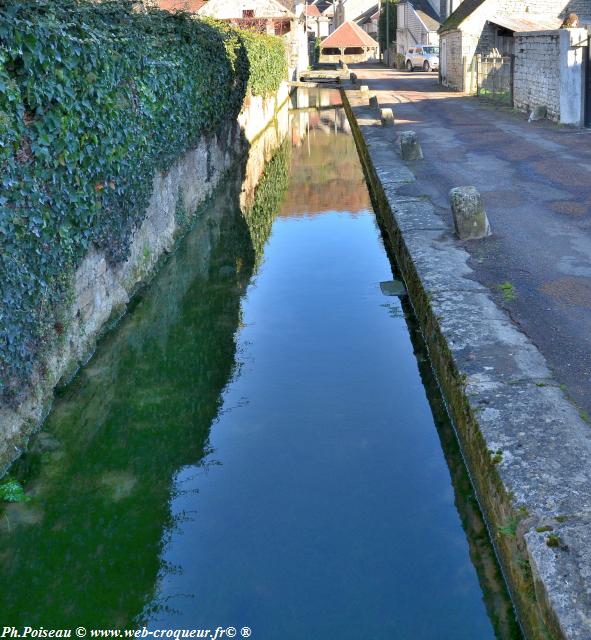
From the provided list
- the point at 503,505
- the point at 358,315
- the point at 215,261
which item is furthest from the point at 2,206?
the point at 215,261

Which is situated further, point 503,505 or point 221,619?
point 503,505

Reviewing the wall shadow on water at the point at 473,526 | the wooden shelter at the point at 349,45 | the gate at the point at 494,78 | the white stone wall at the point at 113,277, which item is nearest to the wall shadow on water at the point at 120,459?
the white stone wall at the point at 113,277

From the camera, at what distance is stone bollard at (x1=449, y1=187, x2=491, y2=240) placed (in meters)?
8.96

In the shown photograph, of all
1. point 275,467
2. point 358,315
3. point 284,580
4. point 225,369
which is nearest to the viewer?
point 284,580

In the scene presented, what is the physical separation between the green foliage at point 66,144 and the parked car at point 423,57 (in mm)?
44590

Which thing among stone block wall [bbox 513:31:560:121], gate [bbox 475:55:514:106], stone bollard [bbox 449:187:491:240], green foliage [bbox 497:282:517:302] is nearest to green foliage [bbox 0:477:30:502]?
green foliage [bbox 497:282:517:302]

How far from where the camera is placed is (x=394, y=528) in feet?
15.2

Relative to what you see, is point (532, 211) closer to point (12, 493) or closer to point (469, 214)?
point (469, 214)

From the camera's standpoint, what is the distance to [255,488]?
5.13 meters

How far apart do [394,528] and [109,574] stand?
162 centimetres

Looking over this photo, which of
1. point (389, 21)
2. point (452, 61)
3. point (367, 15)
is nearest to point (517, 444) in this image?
point (452, 61)

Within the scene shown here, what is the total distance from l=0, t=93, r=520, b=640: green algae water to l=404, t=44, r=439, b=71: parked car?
46.3m

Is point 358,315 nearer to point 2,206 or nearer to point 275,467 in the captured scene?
point 275,467

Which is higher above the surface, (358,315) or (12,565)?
(358,315)
